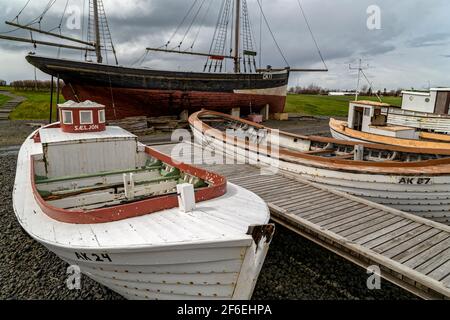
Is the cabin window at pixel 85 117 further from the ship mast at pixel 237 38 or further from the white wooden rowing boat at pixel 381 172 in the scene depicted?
the ship mast at pixel 237 38

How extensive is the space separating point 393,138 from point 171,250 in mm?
14344

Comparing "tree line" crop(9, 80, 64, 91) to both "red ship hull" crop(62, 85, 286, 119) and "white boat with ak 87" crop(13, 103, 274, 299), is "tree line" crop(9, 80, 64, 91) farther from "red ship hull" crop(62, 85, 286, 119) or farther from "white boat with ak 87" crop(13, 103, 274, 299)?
"white boat with ak 87" crop(13, 103, 274, 299)

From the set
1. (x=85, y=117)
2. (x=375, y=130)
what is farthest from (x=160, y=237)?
(x=375, y=130)

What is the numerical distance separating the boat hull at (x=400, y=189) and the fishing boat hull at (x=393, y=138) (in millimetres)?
6174

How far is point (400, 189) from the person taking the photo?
26.9ft

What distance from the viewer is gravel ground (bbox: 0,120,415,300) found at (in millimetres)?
5762

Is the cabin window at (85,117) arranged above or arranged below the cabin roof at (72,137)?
above

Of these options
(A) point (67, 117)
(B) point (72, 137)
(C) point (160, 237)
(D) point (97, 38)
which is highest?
(D) point (97, 38)

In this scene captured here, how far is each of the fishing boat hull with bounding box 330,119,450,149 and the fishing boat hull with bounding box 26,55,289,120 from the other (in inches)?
425

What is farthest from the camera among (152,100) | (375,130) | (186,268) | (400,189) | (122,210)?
(152,100)

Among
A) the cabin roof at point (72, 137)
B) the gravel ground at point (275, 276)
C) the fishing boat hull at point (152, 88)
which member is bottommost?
the gravel ground at point (275, 276)

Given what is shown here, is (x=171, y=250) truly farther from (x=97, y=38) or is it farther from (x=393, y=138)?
(x=97, y=38)

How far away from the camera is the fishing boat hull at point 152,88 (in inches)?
778

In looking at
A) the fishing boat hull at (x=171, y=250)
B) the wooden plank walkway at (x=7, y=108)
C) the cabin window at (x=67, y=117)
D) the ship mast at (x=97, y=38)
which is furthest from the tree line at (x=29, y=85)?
the fishing boat hull at (x=171, y=250)
